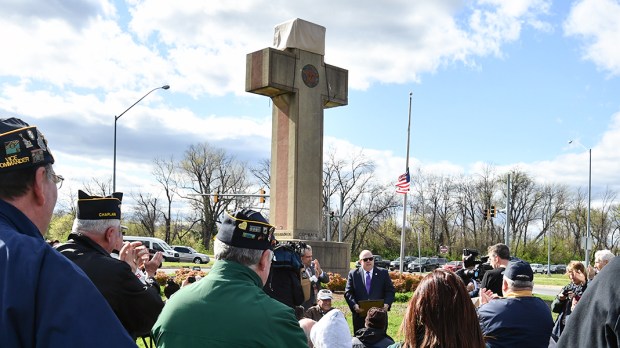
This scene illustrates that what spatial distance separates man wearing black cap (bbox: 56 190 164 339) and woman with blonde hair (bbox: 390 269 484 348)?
1.58 meters

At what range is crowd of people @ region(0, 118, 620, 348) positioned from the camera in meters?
1.55

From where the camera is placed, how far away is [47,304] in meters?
1.54

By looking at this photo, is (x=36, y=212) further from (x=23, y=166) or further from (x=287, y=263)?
(x=287, y=263)

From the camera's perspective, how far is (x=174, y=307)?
2.92 metres

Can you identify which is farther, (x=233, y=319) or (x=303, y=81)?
(x=303, y=81)

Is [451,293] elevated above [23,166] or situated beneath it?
situated beneath

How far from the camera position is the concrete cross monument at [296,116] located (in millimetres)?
21781

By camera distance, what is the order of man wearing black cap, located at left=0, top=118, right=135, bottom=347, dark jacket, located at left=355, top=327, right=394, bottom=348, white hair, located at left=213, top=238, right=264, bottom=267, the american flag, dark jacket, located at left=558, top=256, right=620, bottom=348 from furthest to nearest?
the american flag
dark jacket, located at left=355, top=327, right=394, bottom=348
white hair, located at left=213, top=238, right=264, bottom=267
dark jacket, located at left=558, top=256, right=620, bottom=348
man wearing black cap, located at left=0, top=118, right=135, bottom=347

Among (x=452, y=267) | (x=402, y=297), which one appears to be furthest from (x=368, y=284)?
(x=402, y=297)

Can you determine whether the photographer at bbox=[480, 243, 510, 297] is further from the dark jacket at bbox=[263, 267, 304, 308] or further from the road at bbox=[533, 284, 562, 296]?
the road at bbox=[533, 284, 562, 296]

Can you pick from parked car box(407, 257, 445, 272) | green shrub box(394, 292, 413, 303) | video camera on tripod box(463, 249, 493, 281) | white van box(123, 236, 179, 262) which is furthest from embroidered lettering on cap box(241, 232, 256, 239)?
parked car box(407, 257, 445, 272)

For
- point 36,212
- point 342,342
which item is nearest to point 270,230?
point 36,212

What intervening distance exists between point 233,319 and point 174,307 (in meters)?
0.36

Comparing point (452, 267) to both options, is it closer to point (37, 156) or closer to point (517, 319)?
point (517, 319)
